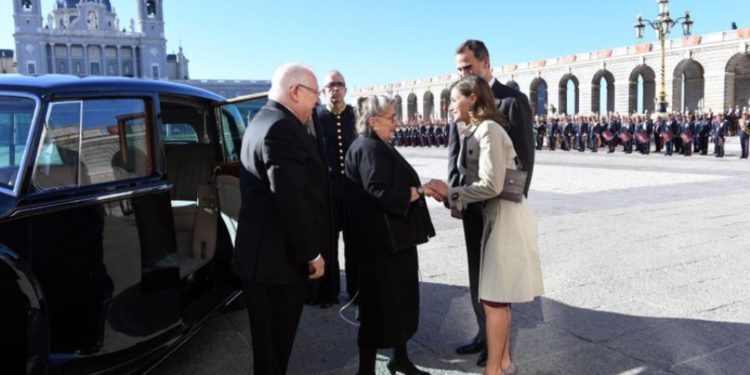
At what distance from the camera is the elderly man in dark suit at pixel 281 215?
2521mm

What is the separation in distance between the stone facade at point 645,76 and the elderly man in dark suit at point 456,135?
35.2 metres

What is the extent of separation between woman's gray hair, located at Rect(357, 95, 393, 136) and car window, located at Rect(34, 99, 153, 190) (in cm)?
113

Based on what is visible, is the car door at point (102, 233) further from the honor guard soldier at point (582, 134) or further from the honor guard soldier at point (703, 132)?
the honor guard soldier at point (582, 134)

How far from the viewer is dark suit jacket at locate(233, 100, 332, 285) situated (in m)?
2.51

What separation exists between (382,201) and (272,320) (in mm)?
822

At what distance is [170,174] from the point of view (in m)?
4.50

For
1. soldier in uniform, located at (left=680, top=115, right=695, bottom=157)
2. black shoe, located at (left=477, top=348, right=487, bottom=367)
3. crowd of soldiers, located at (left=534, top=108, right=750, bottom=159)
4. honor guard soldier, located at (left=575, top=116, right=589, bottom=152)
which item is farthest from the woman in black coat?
honor guard soldier, located at (left=575, top=116, right=589, bottom=152)

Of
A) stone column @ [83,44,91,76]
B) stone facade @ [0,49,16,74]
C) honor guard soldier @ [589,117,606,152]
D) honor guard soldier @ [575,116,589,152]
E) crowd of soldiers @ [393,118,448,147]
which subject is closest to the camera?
honor guard soldier @ [589,117,606,152]

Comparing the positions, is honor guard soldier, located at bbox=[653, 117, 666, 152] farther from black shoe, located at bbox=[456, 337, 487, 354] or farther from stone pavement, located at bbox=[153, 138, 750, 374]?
black shoe, located at bbox=[456, 337, 487, 354]

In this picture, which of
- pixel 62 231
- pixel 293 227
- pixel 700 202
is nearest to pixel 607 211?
pixel 700 202

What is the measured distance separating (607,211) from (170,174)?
635cm

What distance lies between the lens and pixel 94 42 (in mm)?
112250

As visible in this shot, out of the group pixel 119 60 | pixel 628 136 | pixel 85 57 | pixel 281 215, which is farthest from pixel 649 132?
pixel 85 57

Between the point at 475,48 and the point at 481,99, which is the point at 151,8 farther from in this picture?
the point at 481,99
